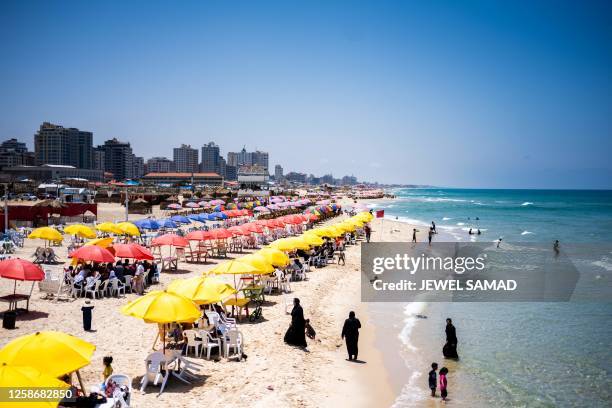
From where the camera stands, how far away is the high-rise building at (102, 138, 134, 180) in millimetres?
178500

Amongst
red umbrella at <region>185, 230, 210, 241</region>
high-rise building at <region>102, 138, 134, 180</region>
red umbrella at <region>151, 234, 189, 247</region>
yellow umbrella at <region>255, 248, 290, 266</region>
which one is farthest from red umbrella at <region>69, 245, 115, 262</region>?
high-rise building at <region>102, 138, 134, 180</region>

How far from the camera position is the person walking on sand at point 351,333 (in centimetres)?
891

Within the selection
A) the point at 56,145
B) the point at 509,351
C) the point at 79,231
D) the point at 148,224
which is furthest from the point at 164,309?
the point at 56,145

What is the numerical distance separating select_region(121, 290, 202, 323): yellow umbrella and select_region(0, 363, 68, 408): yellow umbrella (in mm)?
2632

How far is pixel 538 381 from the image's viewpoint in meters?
8.84

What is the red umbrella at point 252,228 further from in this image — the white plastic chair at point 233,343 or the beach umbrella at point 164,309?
the beach umbrella at point 164,309

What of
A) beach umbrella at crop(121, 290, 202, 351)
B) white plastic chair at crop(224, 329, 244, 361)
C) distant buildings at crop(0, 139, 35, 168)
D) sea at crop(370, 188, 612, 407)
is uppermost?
distant buildings at crop(0, 139, 35, 168)

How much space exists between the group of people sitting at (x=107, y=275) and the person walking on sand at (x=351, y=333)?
23.2 feet

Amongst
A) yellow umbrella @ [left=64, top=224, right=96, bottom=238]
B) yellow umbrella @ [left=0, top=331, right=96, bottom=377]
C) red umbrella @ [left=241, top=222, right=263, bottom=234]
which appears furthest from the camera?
red umbrella @ [left=241, top=222, right=263, bottom=234]

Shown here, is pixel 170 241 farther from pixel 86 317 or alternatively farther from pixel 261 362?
pixel 261 362

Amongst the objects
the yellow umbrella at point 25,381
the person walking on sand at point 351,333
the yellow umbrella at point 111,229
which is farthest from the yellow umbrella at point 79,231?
the yellow umbrella at point 25,381

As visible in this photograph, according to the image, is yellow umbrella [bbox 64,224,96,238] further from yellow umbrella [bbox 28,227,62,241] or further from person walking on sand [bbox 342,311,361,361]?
person walking on sand [bbox 342,311,361,361]

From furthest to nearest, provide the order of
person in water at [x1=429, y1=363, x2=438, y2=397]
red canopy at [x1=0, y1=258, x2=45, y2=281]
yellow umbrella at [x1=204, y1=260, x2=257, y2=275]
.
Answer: yellow umbrella at [x1=204, y1=260, x2=257, y2=275]
red canopy at [x1=0, y1=258, x2=45, y2=281]
person in water at [x1=429, y1=363, x2=438, y2=397]

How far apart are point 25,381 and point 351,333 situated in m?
6.03
